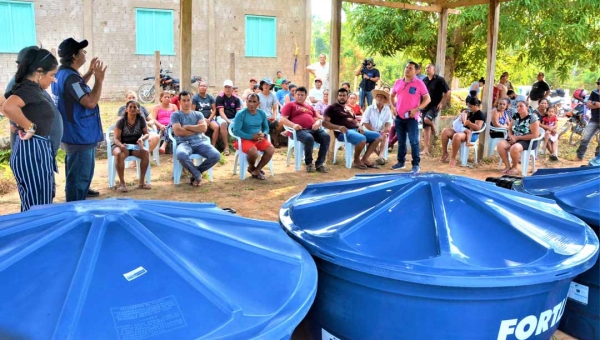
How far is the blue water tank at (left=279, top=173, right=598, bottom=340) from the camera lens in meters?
1.84

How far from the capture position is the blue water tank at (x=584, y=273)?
2623 mm

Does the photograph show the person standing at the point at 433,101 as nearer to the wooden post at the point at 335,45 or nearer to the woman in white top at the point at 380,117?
the woman in white top at the point at 380,117

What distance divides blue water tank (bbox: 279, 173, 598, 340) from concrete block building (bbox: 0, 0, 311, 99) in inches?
459

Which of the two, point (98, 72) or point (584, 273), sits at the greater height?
point (98, 72)

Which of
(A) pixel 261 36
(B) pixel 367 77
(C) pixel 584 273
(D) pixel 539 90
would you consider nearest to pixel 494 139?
(B) pixel 367 77

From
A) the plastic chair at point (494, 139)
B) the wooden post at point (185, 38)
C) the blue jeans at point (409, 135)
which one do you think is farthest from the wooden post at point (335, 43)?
the plastic chair at point (494, 139)

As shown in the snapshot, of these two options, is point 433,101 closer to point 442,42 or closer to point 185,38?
point 442,42

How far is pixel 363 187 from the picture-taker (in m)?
2.57

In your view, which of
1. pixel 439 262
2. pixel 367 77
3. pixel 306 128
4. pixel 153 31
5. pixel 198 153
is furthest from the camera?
pixel 153 31

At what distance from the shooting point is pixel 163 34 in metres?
15.6

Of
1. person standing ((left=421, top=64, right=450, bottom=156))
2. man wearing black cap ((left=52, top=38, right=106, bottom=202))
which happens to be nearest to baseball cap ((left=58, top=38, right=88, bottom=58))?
man wearing black cap ((left=52, top=38, right=106, bottom=202))

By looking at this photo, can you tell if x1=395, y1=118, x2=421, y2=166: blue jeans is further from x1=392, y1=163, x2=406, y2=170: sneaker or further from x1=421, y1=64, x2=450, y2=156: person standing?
x1=421, y1=64, x2=450, y2=156: person standing

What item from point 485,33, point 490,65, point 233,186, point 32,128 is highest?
point 485,33

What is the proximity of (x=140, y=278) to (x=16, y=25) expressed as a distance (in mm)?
15229
